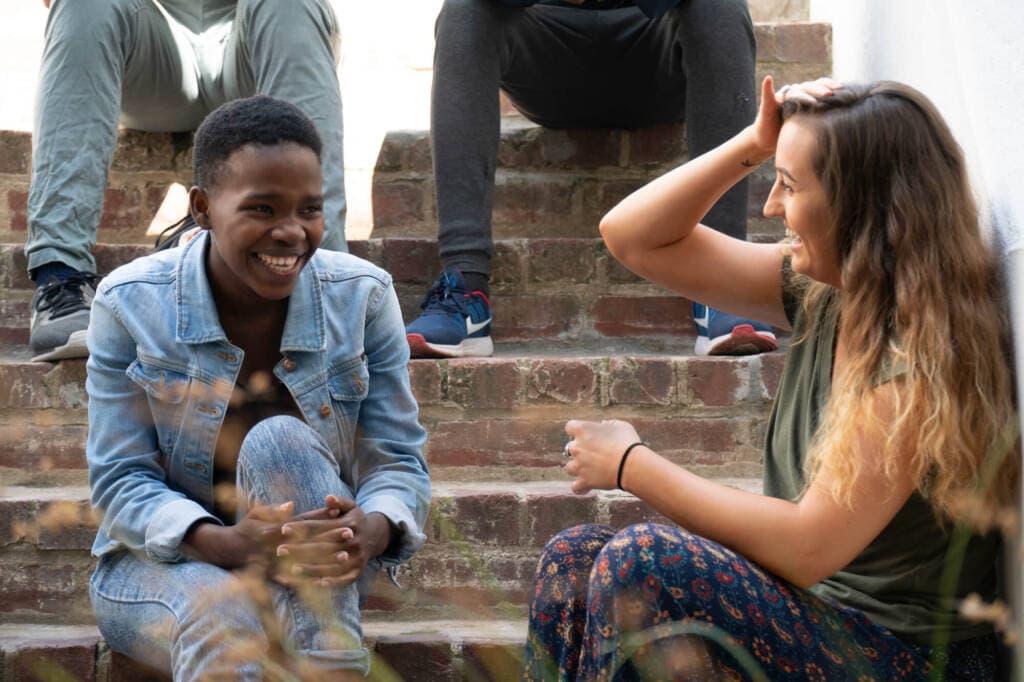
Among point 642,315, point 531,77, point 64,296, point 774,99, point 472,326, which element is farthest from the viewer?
point 531,77

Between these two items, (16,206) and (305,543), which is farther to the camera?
(16,206)

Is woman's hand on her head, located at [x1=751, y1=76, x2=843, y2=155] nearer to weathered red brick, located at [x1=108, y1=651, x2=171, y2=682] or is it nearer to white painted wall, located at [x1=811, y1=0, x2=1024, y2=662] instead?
white painted wall, located at [x1=811, y1=0, x2=1024, y2=662]

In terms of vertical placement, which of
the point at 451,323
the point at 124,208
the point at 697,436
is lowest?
the point at 697,436

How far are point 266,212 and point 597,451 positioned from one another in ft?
2.00

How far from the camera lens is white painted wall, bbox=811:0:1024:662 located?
4.83 feet

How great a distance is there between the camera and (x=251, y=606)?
1.65m

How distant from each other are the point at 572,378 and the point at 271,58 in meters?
1.04

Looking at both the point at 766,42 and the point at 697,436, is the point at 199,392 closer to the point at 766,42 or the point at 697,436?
the point at 697,436

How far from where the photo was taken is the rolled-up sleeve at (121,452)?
68.1 inches

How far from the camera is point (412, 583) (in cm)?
230

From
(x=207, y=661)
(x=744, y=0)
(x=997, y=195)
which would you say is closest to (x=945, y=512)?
(x=997, y=195)

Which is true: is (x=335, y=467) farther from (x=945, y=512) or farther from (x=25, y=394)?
(x=25, y=394)

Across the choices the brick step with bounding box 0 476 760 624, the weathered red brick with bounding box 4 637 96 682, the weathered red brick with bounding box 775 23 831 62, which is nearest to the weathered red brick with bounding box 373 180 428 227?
the weathered red brick with bounding box 775 23 831 62

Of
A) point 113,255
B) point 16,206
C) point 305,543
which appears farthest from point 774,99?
point 16,206
